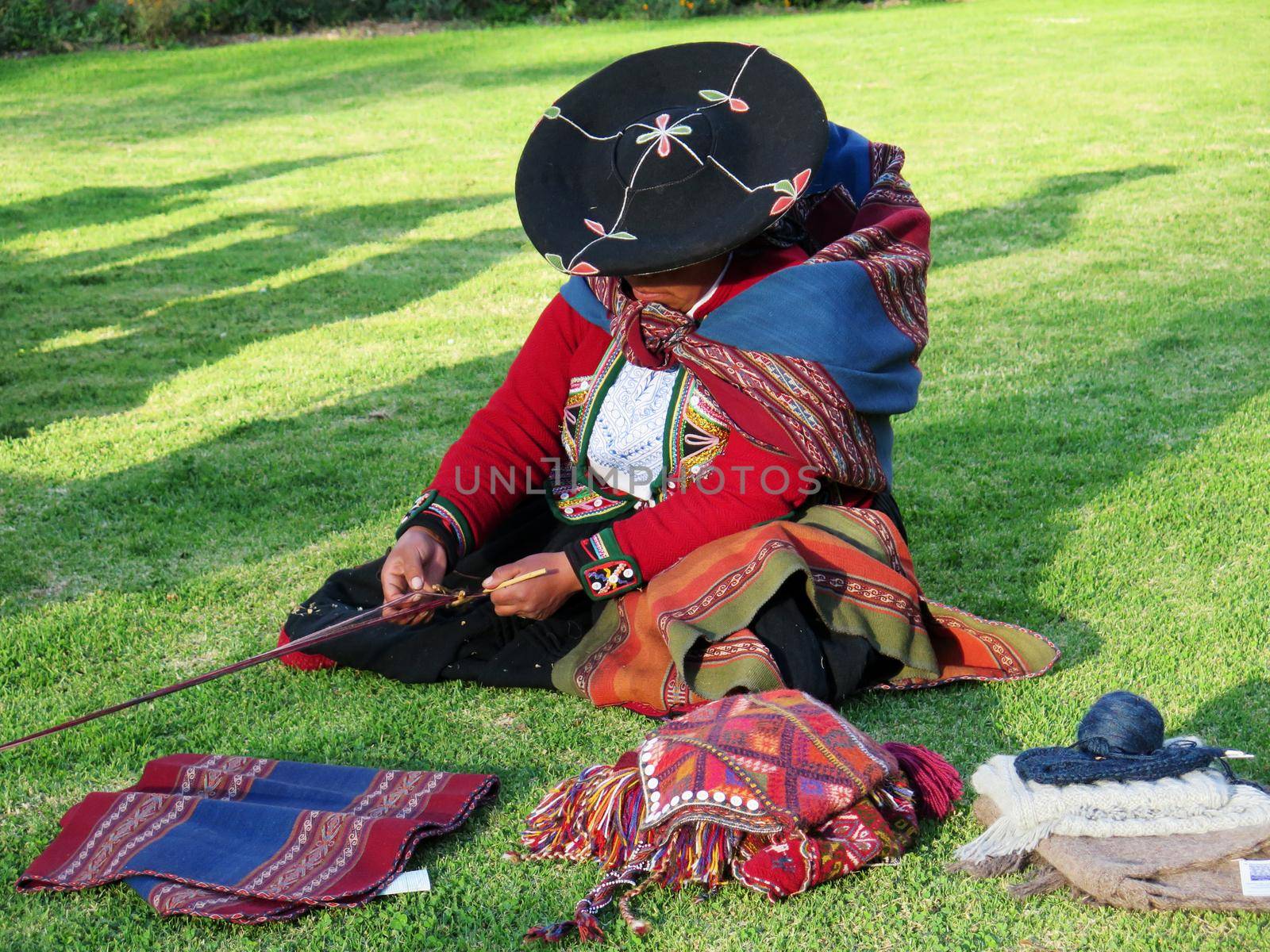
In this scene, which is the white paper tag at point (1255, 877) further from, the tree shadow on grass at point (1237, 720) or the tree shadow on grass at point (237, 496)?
the tree shadow on grass at point (237, 496)

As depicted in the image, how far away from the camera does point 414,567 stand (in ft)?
9.72

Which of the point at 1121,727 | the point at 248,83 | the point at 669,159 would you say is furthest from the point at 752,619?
the point at 248,83

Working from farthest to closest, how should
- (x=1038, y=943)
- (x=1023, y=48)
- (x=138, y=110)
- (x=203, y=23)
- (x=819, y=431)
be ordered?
(x=203, y=23)
(x=1023, y=48)
(x=138, y=110)
(x=819, y=431)
(x=1038, y=943)

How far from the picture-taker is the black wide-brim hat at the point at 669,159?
270 centimetres

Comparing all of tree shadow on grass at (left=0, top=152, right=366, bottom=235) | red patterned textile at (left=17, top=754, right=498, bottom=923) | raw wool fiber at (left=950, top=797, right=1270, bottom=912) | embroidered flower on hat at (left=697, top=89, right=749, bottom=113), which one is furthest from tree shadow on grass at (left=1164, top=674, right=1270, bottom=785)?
tree shadow on grass at (left=0, top=152, right=366, bottom=235)

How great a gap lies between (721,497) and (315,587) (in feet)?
4.86

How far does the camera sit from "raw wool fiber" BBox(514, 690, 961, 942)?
2.25 m

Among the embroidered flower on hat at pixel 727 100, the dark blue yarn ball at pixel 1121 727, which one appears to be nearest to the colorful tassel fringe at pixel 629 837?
the dark blue yarn ball at pixel 1121 727

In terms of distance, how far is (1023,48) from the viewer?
16688 mm

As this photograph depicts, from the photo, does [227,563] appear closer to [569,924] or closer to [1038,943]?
[569,924]

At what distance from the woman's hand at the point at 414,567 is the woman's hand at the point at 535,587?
161 millimetres

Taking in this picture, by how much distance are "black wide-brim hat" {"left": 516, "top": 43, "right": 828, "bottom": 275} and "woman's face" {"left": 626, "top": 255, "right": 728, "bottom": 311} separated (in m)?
0.18

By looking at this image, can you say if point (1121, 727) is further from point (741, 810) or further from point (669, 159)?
point (669, 159)

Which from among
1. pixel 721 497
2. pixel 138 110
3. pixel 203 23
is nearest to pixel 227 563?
pixel 721 497
